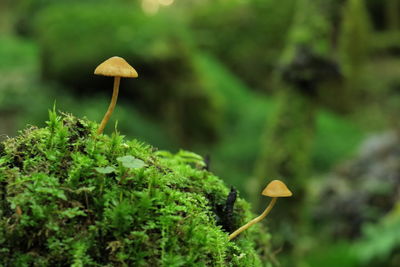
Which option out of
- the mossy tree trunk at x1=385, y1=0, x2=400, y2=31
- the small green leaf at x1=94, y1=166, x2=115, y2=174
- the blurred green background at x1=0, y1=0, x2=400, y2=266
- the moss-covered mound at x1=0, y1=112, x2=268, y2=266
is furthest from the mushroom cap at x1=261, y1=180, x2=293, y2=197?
the mossy tree trunk at x1=385, y1=0, x2=400, y2=31

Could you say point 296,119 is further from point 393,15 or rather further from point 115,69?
point 393,15

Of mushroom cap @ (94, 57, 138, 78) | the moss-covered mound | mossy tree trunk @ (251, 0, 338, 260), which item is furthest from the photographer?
mossy tree trunk @ (251, 0, 338, 260)

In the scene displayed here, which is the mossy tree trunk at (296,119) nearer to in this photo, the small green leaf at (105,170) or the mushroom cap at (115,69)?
the mushroom cap at (115,69)

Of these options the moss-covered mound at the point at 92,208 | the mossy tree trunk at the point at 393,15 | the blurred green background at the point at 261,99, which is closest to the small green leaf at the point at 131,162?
the moss-covered mound at the point at 92,208

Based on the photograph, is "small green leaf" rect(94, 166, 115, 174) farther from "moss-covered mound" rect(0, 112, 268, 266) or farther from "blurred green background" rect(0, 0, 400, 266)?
"blurred green background" rect(0, 0, 400, 266)

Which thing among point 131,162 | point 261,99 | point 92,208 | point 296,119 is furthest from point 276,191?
point 261,99

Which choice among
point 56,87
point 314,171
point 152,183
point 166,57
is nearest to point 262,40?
point 314,171
